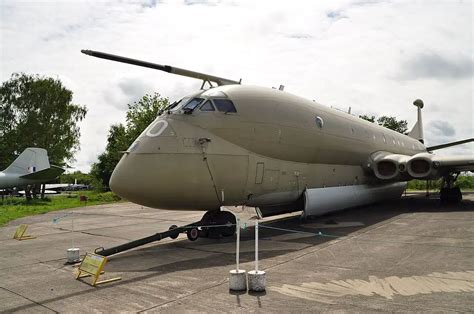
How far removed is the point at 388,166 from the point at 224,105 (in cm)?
1009

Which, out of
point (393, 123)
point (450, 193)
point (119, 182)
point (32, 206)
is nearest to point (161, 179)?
point (119, 182)

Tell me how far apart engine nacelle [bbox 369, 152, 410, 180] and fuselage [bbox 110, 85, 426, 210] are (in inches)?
158

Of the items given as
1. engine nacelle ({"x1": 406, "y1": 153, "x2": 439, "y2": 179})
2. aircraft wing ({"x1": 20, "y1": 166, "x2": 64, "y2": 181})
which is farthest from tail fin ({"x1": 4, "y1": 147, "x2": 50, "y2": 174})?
engine nacelle ({"x1": 406, "y1": 153, "x2": 439, "y2": 179})

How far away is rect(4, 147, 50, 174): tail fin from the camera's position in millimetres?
33281

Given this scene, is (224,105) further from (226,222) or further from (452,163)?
(452,163)

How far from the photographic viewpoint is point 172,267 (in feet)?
24.5

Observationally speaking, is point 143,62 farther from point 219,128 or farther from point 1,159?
point 1,159

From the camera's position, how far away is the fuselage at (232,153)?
9.02 m

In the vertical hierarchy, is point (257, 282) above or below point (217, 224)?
below

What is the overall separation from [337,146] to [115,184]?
810 centimetres

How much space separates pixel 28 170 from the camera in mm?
33188

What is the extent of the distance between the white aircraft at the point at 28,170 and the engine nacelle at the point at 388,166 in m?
27.0

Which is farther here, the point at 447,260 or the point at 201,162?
the point at 201,162

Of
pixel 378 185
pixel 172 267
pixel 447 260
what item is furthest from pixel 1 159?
pixel 447 260
